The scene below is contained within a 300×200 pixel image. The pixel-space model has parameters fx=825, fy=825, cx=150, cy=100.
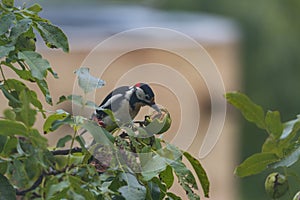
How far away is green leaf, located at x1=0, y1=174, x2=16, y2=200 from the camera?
62 centimetres

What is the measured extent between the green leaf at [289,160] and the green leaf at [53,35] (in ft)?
0.71

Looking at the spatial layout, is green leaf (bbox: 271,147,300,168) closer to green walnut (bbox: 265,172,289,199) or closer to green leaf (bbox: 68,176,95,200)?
green walnut (bbox: 265,172,289,199)

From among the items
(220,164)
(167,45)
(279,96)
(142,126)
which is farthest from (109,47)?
(279,96)

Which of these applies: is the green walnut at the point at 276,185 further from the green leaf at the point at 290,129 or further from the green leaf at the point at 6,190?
the green leaf at the point at 6,190

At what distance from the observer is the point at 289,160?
62 cm

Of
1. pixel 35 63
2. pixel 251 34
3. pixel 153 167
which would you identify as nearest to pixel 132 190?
pixel 153 167

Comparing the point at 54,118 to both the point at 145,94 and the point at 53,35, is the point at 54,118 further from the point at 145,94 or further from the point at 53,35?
the point at 145,94

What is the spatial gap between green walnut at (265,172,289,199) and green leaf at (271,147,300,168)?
0.11ft

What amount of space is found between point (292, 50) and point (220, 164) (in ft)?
7.92

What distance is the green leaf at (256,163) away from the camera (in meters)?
0.63

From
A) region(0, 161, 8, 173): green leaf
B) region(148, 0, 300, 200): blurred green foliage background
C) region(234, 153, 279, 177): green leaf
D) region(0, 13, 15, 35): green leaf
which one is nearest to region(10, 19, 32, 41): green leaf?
region(0, 13, 15, 35): green leaf

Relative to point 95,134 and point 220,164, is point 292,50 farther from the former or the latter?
point 95,134

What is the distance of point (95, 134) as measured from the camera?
61cm

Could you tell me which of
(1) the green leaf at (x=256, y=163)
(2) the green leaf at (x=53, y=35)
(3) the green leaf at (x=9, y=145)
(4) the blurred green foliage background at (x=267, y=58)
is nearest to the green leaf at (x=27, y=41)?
(2) the green leaf at (x=53, y=35)
